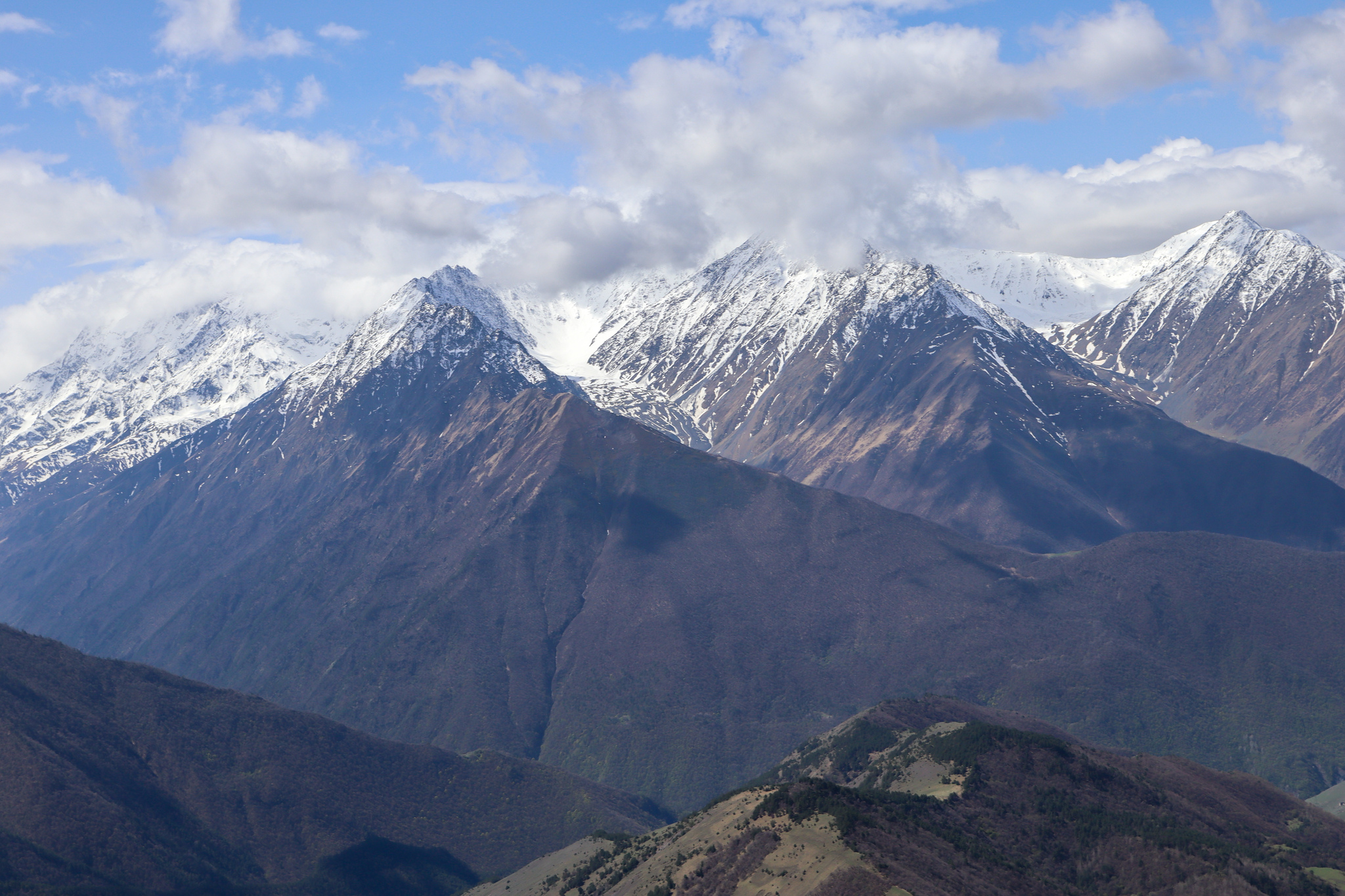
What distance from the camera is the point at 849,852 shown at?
633ft

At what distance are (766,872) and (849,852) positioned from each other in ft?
41.3

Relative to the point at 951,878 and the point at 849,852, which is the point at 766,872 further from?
the point at 951,878

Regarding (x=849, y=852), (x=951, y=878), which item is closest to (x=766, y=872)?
(x=849, y=852)

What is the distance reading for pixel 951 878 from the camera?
643 feet

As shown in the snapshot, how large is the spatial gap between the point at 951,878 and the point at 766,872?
26.8 metres

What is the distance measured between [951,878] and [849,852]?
16161mm

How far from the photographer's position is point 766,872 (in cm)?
19575
